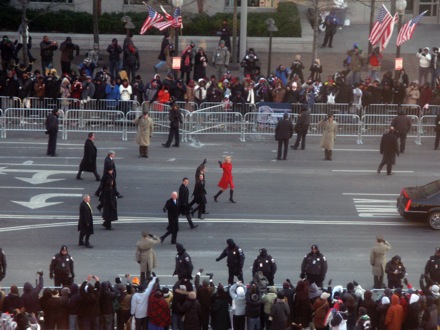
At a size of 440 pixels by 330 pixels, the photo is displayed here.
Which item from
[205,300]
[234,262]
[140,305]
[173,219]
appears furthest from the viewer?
[173,219]

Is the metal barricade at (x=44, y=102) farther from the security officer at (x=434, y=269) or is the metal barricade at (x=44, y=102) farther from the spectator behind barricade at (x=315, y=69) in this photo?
the security officer at (x=434, y=269)

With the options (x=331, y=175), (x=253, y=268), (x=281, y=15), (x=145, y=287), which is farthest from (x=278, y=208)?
(x=281, y=15)

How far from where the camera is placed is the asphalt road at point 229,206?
1029 inches

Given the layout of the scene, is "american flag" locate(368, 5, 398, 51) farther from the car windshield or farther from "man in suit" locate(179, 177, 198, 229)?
"man in suit" locate(179, 177, 198, 229)

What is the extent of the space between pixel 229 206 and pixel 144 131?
221 inches

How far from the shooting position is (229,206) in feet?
101

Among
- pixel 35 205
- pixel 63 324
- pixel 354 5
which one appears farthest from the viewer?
pixel 354 5

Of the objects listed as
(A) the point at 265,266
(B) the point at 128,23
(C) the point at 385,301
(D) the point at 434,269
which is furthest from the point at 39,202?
(B) the point at 128,23

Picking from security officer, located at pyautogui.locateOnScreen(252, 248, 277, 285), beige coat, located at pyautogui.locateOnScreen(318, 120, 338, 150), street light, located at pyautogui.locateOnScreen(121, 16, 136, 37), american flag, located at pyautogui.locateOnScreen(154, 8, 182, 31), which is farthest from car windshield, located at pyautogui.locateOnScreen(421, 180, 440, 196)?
street light, located at pyautogui.locateOnScreen(121, 16, 136, 37)

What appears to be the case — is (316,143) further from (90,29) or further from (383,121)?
(90,29)

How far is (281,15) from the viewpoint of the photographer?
5188 cm

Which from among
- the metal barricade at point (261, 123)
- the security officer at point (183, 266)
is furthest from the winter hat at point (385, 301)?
the metal barricade at point (261, 123)

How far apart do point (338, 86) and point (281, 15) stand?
38.1 feet

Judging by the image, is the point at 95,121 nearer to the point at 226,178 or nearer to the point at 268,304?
the point at 226,178
